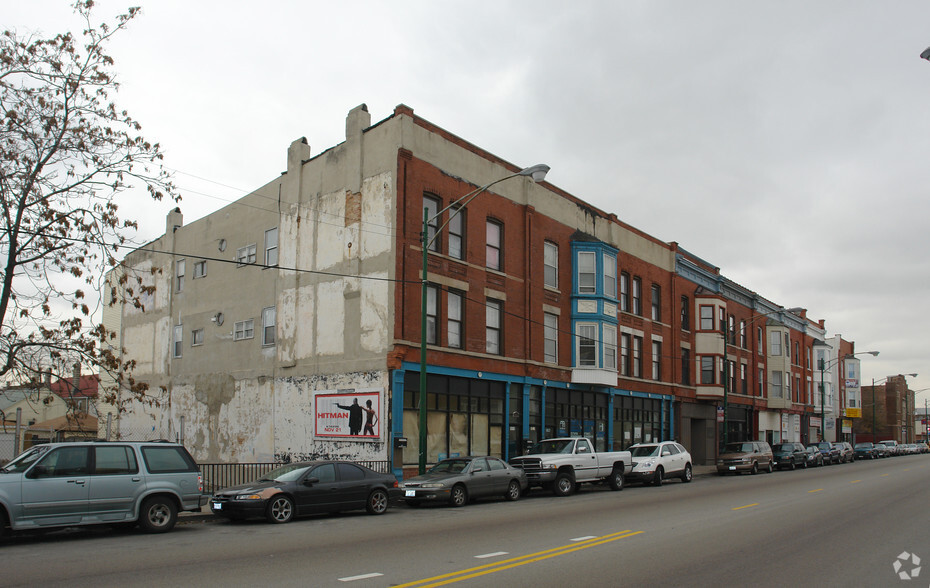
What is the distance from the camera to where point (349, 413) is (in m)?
24.7

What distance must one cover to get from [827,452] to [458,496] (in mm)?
38718

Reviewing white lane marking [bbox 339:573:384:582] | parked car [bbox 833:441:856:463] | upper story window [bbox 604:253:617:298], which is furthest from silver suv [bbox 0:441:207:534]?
parked car [bbox 833:441:856:463]

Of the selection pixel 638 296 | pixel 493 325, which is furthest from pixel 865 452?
pixel 493 325

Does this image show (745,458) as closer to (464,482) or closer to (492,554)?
(464,482)

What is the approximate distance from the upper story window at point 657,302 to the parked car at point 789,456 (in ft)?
33.9

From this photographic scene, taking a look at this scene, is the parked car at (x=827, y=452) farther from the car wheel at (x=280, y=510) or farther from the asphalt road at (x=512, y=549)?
the car wheel at (x=280, y=510)

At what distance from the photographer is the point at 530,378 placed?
29609 mm

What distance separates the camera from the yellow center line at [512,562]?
9.06 meters

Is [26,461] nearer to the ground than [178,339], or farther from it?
nearer to the ground

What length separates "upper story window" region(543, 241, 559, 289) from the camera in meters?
31.7

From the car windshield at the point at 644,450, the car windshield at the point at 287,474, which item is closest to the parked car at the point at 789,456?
the car windshield at the point at 644,450

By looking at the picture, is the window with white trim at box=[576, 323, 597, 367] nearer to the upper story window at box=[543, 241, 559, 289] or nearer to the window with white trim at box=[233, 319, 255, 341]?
the upper story window at box=[543, 241, 559, 289]

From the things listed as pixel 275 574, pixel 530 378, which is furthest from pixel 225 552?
pixel 530 378

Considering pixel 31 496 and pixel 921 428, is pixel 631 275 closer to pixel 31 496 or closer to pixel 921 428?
pixel 31 496
